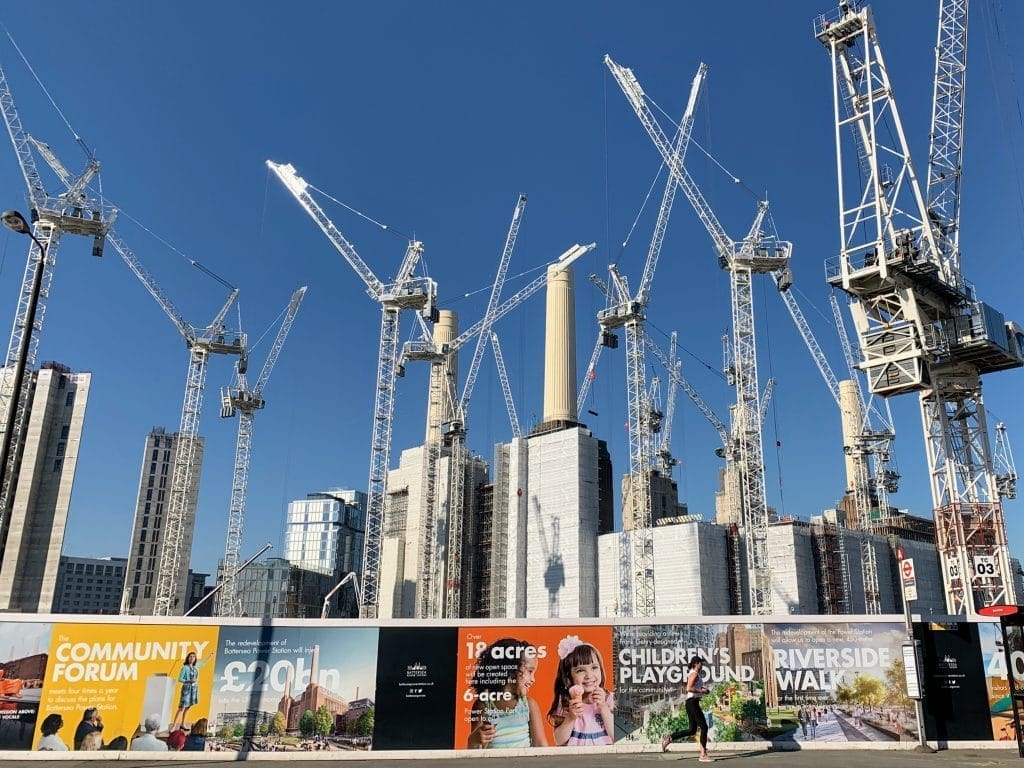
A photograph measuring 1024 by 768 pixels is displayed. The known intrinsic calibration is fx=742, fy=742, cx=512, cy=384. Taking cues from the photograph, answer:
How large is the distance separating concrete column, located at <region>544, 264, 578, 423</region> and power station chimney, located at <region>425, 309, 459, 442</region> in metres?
15.4

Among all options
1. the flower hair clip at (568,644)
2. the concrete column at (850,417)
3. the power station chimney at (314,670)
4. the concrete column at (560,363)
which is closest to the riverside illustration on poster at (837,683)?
the flower hair clip at (568,644)

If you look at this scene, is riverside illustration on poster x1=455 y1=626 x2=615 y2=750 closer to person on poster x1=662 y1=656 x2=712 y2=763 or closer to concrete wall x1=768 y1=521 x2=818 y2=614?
person on poster x1=662 y1=656 x2=712 y2=763

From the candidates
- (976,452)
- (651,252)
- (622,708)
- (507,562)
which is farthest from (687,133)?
(622,708)

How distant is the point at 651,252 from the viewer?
9181 centimetres

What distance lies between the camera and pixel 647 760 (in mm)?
17781

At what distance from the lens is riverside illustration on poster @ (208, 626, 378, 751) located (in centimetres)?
1925

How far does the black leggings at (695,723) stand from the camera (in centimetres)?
1781

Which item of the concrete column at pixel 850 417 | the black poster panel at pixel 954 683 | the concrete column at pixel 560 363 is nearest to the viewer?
the black poster panel at pixel 954 683

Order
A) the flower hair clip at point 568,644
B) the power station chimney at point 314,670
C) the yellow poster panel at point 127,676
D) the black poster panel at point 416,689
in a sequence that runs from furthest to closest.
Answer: the flower hair clip at point 568,644 < the power station chimney at point 314,670 < the black poster panel at point 416,689 < the yellow poster panel at point 127,676

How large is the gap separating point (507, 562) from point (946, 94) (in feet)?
212

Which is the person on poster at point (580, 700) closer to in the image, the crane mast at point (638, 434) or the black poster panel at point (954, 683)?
the black poster panel at point (954, 683)

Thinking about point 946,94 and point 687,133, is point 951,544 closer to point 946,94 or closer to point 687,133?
point 946,94

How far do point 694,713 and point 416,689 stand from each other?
23.6 ft

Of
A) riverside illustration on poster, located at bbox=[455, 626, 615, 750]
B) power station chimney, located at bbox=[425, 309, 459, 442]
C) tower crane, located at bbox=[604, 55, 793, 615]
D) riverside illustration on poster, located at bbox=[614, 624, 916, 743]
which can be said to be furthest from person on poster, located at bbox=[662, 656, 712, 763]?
power station chimney, located at bbox=[425, 309, 459, 442]
